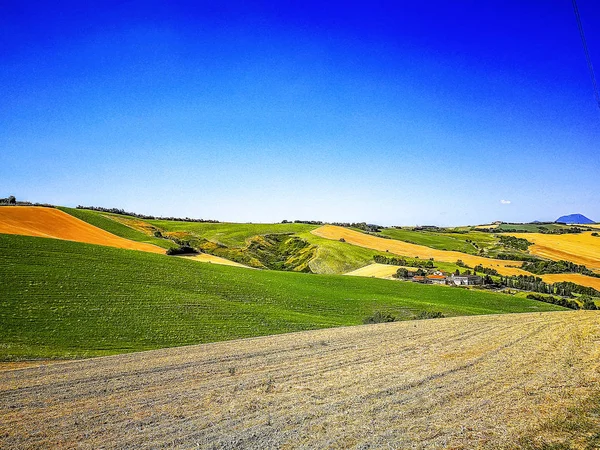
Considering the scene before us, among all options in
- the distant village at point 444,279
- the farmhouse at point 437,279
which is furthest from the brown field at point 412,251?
the farmhouse at point 437,279

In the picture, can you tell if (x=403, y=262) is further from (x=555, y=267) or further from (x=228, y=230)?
(x=228, y=230)

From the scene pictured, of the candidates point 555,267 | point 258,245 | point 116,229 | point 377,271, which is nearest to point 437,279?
point 377,271

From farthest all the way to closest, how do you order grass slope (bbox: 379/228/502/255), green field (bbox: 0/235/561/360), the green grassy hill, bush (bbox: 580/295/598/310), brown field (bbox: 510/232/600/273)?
grass slope (bbox: 379/228/502/255) → brown field (bbox: 510/232/600/273) → the green grassy hill → bush (bbox: 580/295/598/310) → green field (bbox: 0/235/561/360)

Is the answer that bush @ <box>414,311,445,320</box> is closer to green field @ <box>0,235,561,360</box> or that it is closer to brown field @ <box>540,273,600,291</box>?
green field @ <box>0,235,561,360</box>

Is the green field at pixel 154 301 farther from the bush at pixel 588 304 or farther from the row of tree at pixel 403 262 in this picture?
the row of tree at pixel 403 262

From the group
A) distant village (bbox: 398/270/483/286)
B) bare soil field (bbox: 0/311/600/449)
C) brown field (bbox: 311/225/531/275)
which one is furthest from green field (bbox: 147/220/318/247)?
bare soil field (bbox: 0/311/600/449)

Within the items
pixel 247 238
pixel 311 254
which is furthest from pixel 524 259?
pixel 247 238

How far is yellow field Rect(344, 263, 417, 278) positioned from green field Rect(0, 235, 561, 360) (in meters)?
11.2

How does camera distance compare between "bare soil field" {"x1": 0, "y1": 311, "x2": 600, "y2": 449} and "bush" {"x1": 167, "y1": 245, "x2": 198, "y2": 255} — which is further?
"bush" {"x1": 167, "y1": 245, "x2": 198, "y2": 255}

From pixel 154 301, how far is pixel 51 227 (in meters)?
31.8

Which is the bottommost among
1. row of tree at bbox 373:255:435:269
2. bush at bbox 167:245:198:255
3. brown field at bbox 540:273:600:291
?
brown field at bbox 540:273:600:291

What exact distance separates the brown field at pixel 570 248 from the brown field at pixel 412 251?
14.8 meters

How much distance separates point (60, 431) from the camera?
40.6 feet

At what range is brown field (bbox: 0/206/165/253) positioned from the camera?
166 feet
